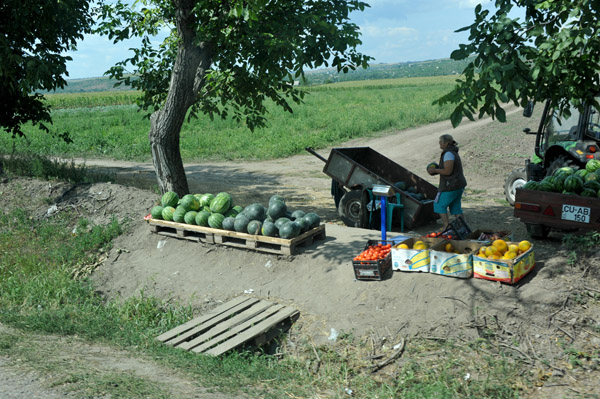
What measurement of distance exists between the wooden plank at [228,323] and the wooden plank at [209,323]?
0.09 m

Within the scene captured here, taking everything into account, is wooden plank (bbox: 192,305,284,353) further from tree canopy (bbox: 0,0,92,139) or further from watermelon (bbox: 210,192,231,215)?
tree canopy (bbox: 0,0,92,139)

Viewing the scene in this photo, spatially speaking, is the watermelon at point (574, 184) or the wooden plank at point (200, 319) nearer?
the wooden plank at point (200, 319)

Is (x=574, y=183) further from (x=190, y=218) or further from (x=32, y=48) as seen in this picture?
(x=32, y=48)

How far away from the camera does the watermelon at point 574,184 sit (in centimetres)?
863

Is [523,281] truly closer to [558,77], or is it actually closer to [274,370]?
[558,77]

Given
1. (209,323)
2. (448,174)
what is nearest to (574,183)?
(448,174)

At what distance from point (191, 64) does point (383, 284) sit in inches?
236

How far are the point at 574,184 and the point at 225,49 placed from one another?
6689 mm

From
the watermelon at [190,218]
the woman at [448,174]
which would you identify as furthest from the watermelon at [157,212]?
the woman at [448,174]

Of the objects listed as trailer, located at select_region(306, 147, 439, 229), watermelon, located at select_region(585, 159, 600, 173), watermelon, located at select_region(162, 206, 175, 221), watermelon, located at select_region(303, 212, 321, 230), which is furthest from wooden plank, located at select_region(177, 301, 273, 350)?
watermelon, located at select_region(585, 159, 600, 173)

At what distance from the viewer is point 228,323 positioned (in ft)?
23.4

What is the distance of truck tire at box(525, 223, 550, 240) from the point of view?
365 inches

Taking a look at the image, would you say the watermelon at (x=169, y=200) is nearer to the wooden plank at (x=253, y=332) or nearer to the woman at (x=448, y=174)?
the wooden plank at (x=253, y=332)

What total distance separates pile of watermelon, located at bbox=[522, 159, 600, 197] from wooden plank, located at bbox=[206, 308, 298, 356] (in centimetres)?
465
